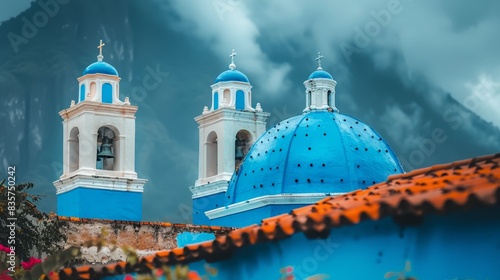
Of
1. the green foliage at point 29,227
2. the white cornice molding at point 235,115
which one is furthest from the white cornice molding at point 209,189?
the green foliage at point 29,227

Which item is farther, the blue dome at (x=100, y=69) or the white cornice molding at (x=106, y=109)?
the blue dome at (x=100, y=69)

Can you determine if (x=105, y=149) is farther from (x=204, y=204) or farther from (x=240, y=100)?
(x=240, y=100)

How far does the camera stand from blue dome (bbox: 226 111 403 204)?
2255 centimetres

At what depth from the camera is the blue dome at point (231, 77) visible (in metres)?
29.8

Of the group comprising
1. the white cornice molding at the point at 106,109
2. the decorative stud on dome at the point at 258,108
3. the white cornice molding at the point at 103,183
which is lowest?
the white cornice molding at the point at 103,183

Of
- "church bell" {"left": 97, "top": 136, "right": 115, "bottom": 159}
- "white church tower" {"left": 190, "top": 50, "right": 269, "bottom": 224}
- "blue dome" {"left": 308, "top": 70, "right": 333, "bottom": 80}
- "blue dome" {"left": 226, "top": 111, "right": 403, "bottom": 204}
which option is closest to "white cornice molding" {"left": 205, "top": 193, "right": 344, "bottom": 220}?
"blue dome" {"left": 226, "top": 111, "right": 403, "bottom": 204}

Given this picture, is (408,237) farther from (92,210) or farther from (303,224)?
(92,210)

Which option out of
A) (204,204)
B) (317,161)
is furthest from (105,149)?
(317,161)

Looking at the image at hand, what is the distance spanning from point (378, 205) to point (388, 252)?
0.31 m

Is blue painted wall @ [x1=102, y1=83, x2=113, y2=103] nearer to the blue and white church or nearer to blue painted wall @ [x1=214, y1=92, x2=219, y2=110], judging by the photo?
blue painted wall @ [x1=214, y1=92, x2=219, y2=110]

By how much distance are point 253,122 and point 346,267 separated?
72.3 feet

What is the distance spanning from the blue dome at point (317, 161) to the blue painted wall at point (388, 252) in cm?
1425

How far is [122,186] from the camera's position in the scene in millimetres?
28047

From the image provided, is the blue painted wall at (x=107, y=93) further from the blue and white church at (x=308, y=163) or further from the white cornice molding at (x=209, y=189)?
the blue and white church at (x=308, y=163)
